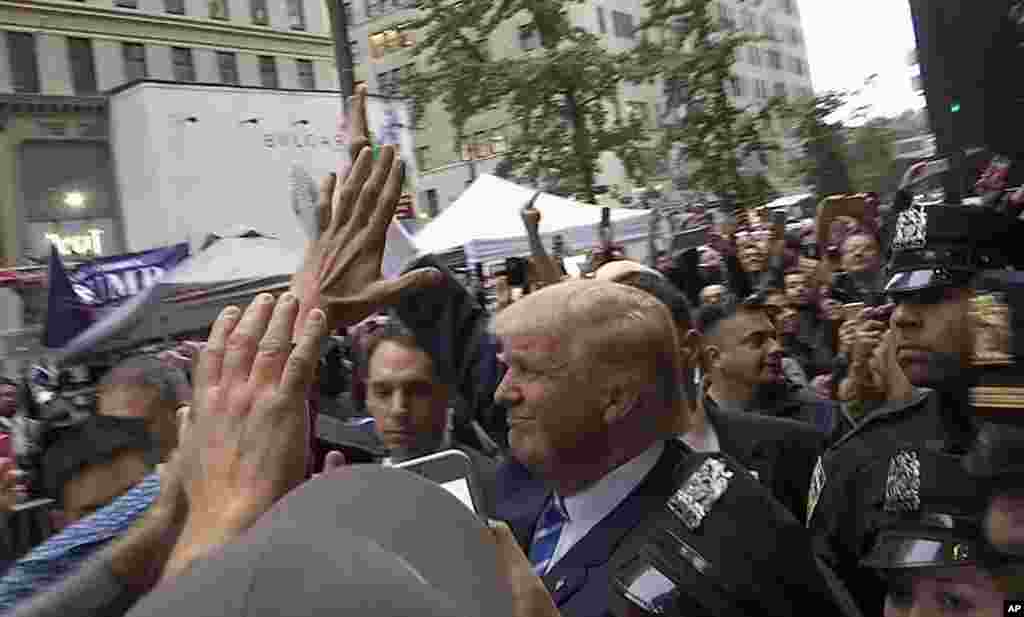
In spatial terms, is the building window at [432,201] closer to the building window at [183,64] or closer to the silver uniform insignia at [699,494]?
the building window at [183,64]

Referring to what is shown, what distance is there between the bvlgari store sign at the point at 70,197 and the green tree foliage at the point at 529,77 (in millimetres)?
14264

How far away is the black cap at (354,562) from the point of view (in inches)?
23.5

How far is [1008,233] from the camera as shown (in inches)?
132

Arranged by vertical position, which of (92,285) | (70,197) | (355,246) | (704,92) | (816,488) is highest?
(70,197)

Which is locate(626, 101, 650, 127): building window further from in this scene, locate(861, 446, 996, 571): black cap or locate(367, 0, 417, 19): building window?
locate(367, 0, 417, 19): building window

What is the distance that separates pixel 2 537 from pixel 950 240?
308 cm

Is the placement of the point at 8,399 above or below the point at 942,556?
above

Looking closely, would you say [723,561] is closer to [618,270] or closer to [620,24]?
[618,270]

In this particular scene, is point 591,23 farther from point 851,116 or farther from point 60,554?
point 60,554

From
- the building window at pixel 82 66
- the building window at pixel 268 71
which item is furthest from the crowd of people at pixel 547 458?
the building window at pixel 268 71

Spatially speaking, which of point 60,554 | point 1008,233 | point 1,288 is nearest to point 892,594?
point 60,554

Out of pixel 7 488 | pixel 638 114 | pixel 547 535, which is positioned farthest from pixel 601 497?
pixel 638 114

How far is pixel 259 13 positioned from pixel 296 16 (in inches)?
76.9

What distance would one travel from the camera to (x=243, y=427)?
3.47 feet
